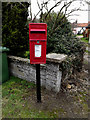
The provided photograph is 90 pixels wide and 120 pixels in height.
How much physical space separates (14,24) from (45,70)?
264 centimetres

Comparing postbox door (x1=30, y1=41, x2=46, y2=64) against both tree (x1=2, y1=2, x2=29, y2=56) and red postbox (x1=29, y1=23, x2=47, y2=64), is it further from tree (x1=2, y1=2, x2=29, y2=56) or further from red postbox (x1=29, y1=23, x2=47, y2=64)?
tree (x1=2, y1=2, x2=29, y2=56)

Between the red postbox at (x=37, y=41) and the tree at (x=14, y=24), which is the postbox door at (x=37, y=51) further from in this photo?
the tree at (x=14, y=24)

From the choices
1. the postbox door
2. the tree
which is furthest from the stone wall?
the tree

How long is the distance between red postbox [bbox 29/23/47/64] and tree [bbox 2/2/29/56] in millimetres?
2353

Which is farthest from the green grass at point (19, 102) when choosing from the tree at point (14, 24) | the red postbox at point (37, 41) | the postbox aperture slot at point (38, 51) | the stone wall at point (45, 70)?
the tree at point (14, 24)

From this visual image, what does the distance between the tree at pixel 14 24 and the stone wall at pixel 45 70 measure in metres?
0.82

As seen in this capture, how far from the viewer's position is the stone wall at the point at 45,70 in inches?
115

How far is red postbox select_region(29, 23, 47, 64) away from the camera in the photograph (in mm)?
2055

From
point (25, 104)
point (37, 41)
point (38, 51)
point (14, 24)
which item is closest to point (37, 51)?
point (38, 51)

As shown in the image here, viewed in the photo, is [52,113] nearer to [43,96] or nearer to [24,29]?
[43,96]

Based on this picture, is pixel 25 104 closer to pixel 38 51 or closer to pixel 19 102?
pixel 19 102

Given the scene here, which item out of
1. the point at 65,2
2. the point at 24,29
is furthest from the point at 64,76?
the point at 65,2

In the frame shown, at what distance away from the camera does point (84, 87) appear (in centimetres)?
375

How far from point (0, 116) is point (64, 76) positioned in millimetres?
2328
